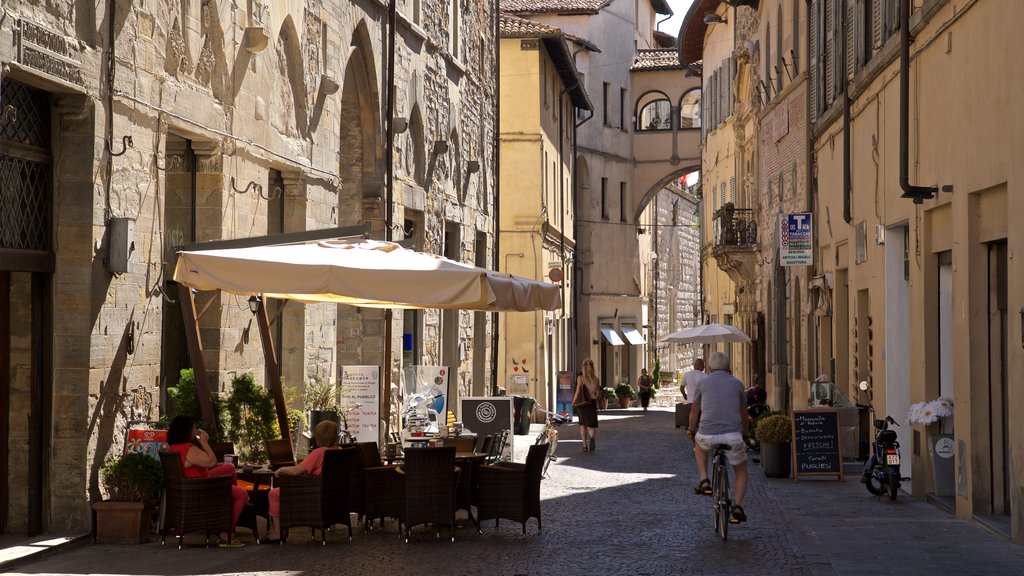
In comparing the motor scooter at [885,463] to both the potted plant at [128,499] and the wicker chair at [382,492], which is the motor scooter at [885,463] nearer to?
the wicker chair at [382,492]

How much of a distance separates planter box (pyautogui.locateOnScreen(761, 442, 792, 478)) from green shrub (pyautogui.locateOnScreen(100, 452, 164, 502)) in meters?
8.85

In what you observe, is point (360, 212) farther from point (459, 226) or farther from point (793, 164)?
point (793, 164)

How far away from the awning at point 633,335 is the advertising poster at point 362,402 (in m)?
34.0

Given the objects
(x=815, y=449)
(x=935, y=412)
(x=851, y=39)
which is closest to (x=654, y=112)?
(x=851, y=39)

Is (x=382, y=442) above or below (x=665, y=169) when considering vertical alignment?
A: below

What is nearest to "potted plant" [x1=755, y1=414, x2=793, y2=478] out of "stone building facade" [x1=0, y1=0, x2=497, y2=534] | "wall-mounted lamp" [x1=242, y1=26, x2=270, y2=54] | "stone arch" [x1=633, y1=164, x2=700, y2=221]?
"stone building facade" [x1=0, y1=0, x2=497, y2=534]

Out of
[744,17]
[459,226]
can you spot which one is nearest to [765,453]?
[459,226]

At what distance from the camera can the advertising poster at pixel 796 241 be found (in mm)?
Answer: 20844

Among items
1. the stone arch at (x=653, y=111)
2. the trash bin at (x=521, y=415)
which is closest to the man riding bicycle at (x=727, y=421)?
the trash bin at (x=521, y=415)

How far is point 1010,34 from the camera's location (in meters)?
10.5

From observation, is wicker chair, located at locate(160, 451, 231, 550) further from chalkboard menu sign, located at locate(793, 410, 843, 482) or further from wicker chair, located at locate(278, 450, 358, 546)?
chalkboard menu sign, located at locate(793, 410, 843, 482)

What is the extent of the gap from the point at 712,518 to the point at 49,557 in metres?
5.76

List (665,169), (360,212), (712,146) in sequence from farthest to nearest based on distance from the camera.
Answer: (665,169)
(712,146)
(360,212)

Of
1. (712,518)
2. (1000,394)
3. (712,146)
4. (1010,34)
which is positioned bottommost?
(712,518)
